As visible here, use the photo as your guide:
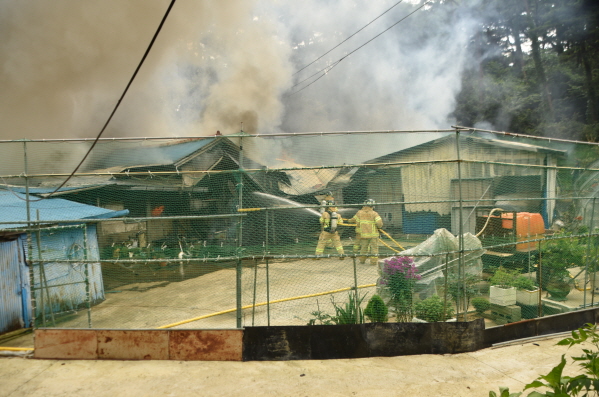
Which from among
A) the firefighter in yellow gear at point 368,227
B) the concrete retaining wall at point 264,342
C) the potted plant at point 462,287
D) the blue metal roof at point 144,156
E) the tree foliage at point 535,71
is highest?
the tree foliage at point 535,71

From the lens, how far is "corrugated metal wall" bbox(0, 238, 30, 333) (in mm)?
5777

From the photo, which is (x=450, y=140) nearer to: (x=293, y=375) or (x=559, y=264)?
(x=559, y=264)

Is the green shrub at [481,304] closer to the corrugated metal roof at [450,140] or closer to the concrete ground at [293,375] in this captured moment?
the concrete ground at [293,375]

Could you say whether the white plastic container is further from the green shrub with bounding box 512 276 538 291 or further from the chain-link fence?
the green shrub with bounding box 512 276 538 291

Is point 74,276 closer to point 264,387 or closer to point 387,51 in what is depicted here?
point 264,387

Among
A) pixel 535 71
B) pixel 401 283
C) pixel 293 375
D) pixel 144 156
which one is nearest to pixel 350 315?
pixel 401 283

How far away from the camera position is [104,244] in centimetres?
758

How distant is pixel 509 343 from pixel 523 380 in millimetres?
975

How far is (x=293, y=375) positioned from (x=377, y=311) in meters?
1.46

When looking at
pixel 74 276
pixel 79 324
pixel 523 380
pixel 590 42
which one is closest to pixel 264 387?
pixel 523 380

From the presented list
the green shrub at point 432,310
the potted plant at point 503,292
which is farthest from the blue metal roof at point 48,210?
the potted plant at point 503,292

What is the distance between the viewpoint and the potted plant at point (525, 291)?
552 centimetres

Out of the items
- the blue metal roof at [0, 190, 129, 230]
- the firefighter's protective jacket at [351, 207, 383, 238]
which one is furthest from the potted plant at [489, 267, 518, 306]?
the blue metal roof at [0, 190, 129, 230]

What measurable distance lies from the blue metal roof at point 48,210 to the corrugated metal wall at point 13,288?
59cm
